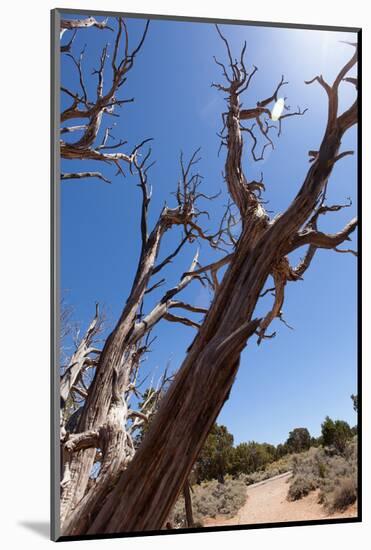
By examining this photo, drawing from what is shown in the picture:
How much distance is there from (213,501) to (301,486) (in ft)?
1.46

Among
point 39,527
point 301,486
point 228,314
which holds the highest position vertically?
point 228,314

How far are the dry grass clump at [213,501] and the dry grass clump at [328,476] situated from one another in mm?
266

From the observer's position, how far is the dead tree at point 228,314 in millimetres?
4516

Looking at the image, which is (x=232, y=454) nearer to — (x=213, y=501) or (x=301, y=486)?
(x=213, y=501)

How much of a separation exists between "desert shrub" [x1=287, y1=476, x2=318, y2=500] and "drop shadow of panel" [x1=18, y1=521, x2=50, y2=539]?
3.77 feet

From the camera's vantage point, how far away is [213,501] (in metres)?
4.66

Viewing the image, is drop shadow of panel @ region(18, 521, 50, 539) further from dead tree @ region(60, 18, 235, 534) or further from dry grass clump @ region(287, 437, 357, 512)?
dry grass clump @ region(287, 437, 357, 512)

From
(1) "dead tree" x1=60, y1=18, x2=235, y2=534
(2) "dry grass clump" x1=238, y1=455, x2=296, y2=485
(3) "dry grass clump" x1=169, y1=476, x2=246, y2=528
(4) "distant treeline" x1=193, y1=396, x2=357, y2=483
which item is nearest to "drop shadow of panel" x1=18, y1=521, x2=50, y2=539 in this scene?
Answer: (1) "dead tree" x1=60, y1=18, x2=235, y2=534

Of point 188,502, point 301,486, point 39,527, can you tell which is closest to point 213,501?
point 188,502

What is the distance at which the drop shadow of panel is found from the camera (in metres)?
4.49

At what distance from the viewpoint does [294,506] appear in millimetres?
4809

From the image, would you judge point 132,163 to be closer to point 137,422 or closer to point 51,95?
point 51,95

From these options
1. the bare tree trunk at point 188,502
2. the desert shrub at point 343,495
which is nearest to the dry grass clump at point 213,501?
the bare tree trunk at point 188,502
